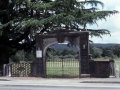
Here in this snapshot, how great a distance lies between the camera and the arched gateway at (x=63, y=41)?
2486 centimetres

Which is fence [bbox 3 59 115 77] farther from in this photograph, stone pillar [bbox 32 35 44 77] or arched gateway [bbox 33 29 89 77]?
arched gateway [bbox 33 29 89 77]

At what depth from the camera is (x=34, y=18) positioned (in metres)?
29.2

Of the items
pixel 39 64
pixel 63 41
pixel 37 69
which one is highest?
pixel 63 41

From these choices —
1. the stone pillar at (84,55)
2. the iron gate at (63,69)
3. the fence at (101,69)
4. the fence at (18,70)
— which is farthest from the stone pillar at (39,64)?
the fence at (101,69)

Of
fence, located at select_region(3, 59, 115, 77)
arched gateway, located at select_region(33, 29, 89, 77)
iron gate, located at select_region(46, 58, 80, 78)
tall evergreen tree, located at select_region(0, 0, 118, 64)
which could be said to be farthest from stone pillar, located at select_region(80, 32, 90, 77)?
tall evergreen tree, located at select_region(0, 0, 118, 64)

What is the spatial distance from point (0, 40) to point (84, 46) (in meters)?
10.9

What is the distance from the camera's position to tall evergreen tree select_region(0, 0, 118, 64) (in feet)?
91.8

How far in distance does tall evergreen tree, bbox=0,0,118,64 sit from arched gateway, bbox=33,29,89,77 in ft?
6.34

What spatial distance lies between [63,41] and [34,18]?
4.91 metres

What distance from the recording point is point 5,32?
30078mm

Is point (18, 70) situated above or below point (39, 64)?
below

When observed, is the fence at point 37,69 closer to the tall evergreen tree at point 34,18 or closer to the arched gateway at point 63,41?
the arched gateway at point 63,41

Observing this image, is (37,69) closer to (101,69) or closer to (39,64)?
(39,64)

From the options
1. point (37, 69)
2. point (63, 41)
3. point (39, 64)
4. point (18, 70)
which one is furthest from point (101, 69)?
point (18, 70)
